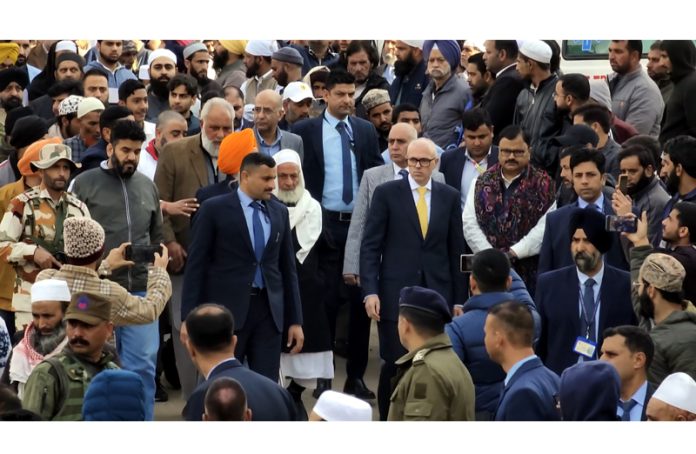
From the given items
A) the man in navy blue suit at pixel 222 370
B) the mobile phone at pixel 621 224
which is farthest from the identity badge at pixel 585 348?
the man in navy blue suit at pixel 222 370

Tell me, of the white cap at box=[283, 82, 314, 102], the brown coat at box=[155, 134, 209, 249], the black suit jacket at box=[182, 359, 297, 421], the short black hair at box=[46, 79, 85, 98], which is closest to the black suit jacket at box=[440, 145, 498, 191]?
the white cap at box=[283, 82, 314, 102]

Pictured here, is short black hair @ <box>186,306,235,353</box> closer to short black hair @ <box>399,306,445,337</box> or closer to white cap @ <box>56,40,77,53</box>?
short black hair @ <box>399,306,445,337</box>

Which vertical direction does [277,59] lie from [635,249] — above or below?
above

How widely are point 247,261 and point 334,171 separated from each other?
2249mm

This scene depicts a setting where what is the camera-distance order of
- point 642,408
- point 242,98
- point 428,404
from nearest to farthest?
point 428,404
point 642,408
point 242,98

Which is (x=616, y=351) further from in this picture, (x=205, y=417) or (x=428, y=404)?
(x=205, y=417)

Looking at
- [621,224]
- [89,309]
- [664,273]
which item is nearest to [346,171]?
[621,224]

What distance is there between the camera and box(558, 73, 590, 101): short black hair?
11781mm

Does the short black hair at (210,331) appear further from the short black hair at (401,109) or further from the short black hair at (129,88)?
the short black hair at (401,109)

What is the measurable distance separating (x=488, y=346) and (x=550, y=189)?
3658mm

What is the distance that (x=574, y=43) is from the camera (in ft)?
52.3

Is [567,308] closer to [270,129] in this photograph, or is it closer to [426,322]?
[426,322]

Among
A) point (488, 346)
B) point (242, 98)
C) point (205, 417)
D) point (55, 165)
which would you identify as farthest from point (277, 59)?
point (205, 417)

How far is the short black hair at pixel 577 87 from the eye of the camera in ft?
38.7
